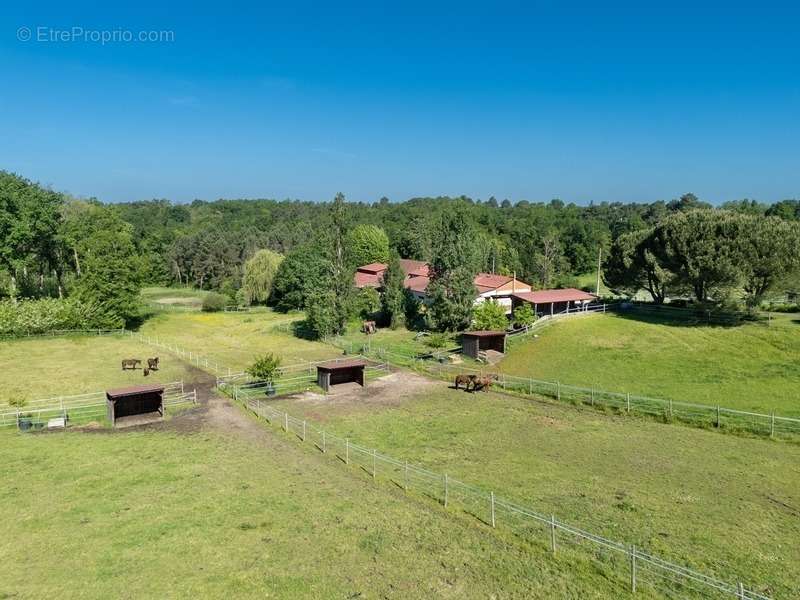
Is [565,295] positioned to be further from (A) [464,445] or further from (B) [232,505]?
(B) [232,505]

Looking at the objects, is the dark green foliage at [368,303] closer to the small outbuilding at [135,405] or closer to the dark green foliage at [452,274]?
the dark green foliage at [452,274]

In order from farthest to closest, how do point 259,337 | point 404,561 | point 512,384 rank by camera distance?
point 259,337, point 512,384, point 404,561

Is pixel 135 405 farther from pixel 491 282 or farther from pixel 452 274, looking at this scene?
pixel 491 282

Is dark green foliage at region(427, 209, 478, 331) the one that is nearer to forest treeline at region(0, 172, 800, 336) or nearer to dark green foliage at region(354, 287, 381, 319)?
forest treeline at region(0, 172, 800, 336)

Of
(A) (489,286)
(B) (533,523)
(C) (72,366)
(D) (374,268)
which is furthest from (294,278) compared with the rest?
(B) (533,523)

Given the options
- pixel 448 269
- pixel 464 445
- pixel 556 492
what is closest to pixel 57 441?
pixel 464 445

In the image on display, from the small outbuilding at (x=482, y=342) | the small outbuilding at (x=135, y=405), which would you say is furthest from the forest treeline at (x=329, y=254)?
the small outbuilding at (x=135, y=405)
